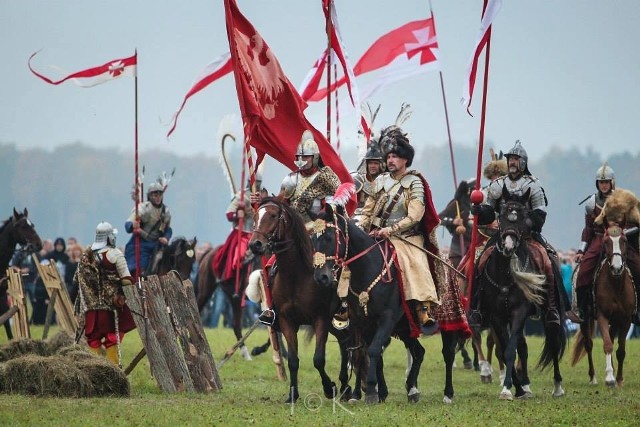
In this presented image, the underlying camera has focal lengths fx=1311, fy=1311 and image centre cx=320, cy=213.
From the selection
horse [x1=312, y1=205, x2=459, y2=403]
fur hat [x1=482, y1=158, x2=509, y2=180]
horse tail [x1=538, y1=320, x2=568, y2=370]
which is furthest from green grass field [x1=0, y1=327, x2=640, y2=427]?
fur hat [x1=482, y1=158, x2=509, y2=180]

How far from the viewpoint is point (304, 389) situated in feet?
54.4

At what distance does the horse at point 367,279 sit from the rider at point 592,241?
4085 millimetres

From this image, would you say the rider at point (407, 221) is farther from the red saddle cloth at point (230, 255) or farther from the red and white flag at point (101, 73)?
the red saddle cloth at point (230, 255)

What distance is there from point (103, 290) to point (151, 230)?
5936 mm

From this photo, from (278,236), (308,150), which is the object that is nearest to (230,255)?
(308,150)

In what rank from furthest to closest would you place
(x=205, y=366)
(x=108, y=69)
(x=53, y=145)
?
(x=53, y=145), (x=108, y=69), (x=205, y=366)

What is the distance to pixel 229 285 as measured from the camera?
920 inches

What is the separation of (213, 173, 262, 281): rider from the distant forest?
2270 inches

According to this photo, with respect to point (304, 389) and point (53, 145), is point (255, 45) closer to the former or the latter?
point (304, 389)

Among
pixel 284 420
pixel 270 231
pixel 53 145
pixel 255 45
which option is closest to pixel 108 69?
pixel 255 45

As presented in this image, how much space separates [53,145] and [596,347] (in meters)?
67.7

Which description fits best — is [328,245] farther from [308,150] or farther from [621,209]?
[621,209]

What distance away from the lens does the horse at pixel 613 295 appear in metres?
17.2

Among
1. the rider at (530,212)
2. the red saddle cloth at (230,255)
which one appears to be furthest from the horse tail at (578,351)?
the red saddle cloth at (230,255)
